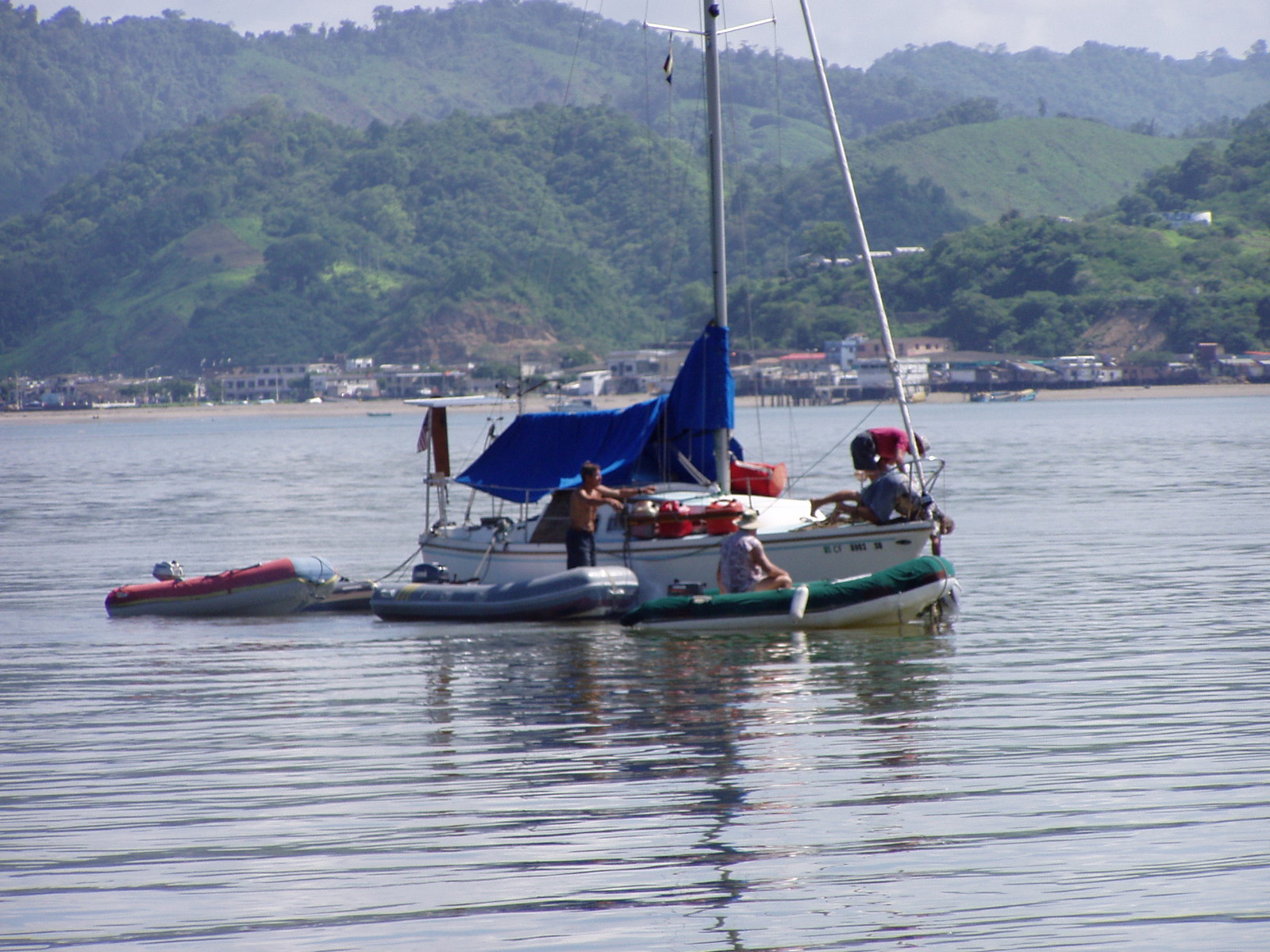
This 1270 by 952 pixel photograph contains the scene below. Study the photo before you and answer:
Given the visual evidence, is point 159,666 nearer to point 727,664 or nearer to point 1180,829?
point 727,664

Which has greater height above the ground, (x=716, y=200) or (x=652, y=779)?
(x=716, y=200)

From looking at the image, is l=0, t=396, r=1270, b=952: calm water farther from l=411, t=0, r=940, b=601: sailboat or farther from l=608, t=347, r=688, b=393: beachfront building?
l=608, t=347, r=688, b=393: beachfront building

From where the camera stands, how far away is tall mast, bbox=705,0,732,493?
2061cm

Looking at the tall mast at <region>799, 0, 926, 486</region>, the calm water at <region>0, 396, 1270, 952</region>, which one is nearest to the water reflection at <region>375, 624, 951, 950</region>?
the calm water at <region>0, 396, 1270, 952</region>

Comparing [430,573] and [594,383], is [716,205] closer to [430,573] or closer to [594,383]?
[430,573]

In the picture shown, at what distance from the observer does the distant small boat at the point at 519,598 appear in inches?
778

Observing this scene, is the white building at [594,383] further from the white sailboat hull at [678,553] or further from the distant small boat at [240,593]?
the white sailboat hull at [678,553]

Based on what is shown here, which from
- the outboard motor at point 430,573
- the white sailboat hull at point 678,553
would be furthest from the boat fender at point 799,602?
the outboard motor at point 430,573

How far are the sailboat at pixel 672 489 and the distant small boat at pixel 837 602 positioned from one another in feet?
2.20

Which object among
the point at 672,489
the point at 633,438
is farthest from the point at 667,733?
the point at 633,438

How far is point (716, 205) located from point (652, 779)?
446 inches

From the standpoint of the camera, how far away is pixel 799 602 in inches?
717

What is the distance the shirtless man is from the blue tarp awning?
483mm

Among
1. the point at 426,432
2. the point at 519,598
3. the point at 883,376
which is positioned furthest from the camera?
the point at 883,376
